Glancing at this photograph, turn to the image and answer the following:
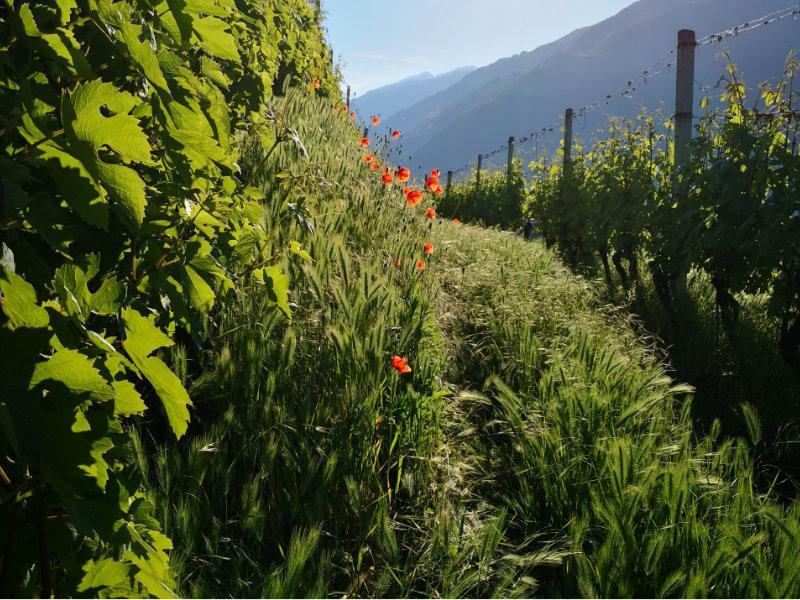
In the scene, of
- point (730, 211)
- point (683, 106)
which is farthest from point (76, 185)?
point (683, 106)

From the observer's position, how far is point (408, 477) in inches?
74.7

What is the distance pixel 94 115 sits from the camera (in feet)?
2.03

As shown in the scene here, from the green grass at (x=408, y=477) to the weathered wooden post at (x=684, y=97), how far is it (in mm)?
4092

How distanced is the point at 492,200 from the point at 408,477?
46.3 ft

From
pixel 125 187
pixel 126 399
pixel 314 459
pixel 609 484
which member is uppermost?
pixel 125 187

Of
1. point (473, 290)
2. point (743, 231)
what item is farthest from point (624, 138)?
point (473, 290)

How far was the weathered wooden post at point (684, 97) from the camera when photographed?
5.93 metres

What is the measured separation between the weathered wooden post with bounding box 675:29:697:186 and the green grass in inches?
161

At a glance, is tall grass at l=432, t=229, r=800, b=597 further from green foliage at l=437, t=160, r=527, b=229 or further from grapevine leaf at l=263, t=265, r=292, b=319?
green foliage at l=437, t=160, r=527, b=229

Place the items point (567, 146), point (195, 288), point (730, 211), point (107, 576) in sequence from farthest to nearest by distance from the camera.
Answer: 1. point (567, 146)
2. point (730, 211)
3. point (195, 288)
4. point (107, 576)

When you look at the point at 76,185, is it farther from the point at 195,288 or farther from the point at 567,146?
the point at 567,146

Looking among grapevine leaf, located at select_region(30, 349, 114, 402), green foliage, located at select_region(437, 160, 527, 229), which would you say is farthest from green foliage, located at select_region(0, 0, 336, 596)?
green foliage, located at select_region(437, 160, 527, 229)

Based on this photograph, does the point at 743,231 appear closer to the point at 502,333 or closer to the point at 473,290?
the point at 473,290

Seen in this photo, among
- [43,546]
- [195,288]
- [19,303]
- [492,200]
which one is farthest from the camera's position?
[492,200]
